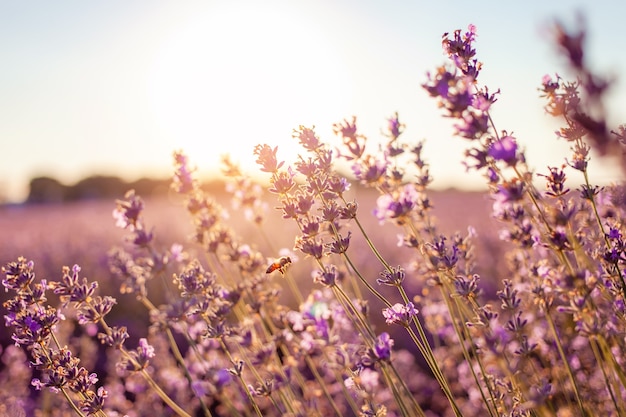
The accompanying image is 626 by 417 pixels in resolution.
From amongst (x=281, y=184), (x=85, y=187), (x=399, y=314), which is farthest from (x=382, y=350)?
(x=85, y=187)

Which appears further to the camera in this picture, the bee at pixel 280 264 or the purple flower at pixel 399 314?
the bee at pixel 280 264

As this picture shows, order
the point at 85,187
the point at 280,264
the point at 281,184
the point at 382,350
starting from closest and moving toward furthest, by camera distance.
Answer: the point at 382,350
the point at 281,184
the point at 280,264
the point at 85,187

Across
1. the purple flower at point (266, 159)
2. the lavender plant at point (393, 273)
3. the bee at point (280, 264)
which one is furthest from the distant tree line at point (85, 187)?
the purple flower at point (266, 159)

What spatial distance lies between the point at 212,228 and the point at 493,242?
525 cm

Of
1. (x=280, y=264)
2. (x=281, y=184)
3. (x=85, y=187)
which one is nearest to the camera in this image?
(x=281, y=184)

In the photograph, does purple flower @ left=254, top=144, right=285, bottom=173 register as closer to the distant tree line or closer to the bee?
the bee

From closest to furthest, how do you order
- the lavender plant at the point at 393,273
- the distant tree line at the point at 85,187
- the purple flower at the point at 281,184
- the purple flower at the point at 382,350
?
the lavender plant at the point at 393,273 → the purple flower at the point at 382,350 → the purple flower at the point at 281,184 → the distant tree line at the point at 85,187

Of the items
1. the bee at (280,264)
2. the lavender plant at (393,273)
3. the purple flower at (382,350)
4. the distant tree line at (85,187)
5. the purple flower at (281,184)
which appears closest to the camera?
the lavender plant at (393,273)

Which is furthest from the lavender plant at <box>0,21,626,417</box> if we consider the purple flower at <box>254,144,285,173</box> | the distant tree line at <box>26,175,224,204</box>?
the distant tree line at <box>26,175,224,204</box>

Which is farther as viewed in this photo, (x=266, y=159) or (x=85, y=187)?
(x=85, y=187)

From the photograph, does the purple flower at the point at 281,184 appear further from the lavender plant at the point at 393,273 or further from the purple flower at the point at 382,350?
the purple flower at the point at 382,350

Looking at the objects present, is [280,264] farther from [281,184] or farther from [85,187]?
[85,187]

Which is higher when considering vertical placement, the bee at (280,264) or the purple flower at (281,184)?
the purple flower at (281,184)

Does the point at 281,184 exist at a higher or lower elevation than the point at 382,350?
higher
